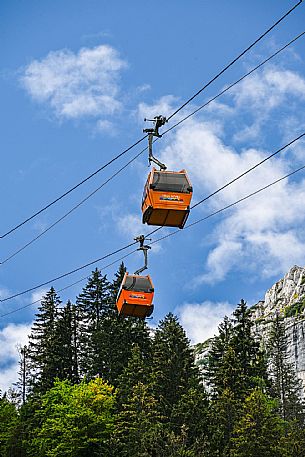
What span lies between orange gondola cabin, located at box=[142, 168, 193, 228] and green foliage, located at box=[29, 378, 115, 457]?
33734 mm

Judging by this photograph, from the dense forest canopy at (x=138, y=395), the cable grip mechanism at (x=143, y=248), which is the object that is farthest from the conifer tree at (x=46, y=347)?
the cable grip mechanism at (x=143, y=248)

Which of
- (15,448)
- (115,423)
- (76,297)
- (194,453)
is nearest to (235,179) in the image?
(194,453)

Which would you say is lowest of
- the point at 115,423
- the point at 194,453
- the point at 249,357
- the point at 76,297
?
the point at 194,453

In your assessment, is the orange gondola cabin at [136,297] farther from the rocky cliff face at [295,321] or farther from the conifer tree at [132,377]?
the rocky cliff face at [295,321]

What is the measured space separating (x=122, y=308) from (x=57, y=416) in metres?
35.9

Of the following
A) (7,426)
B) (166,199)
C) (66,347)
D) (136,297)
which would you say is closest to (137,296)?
(136,297)

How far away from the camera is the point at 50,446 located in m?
55.6

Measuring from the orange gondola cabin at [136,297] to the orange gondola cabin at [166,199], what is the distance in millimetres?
3821

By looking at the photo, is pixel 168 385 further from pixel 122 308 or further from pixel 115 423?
pixel 122 308

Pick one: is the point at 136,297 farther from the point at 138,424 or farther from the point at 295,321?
the point at 295,321

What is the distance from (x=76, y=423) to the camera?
53.9 metres

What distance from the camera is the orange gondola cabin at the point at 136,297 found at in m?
23.5

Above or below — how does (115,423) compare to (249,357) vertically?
below

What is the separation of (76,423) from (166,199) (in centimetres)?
3734
